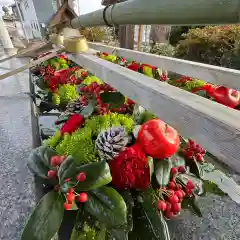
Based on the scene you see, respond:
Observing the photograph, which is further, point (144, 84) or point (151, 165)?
point (151, 165)

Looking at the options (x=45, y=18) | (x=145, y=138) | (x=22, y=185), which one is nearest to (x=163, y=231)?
(x=145, y=138)

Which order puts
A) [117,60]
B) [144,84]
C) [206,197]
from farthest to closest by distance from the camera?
1. [117,60]
2. [206,197]
3. [144,84]

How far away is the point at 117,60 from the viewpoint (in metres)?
1.22

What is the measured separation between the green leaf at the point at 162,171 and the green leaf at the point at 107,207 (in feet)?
0.30

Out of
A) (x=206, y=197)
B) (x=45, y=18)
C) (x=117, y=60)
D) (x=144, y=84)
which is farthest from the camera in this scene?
(x=45, y=18)

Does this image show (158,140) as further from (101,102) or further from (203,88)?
(203,88)

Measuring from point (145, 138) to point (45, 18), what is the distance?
108 inches

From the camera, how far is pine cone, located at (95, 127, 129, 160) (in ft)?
1.31

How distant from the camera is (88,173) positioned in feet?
1.17

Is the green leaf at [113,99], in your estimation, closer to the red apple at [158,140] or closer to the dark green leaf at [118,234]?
the red apple at [158,140]

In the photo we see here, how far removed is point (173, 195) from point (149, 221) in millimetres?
64

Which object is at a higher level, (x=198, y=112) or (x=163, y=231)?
(x=198, y=112)

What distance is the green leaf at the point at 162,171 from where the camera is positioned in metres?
0.41

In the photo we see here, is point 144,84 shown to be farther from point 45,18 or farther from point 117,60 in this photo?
point 45,18
